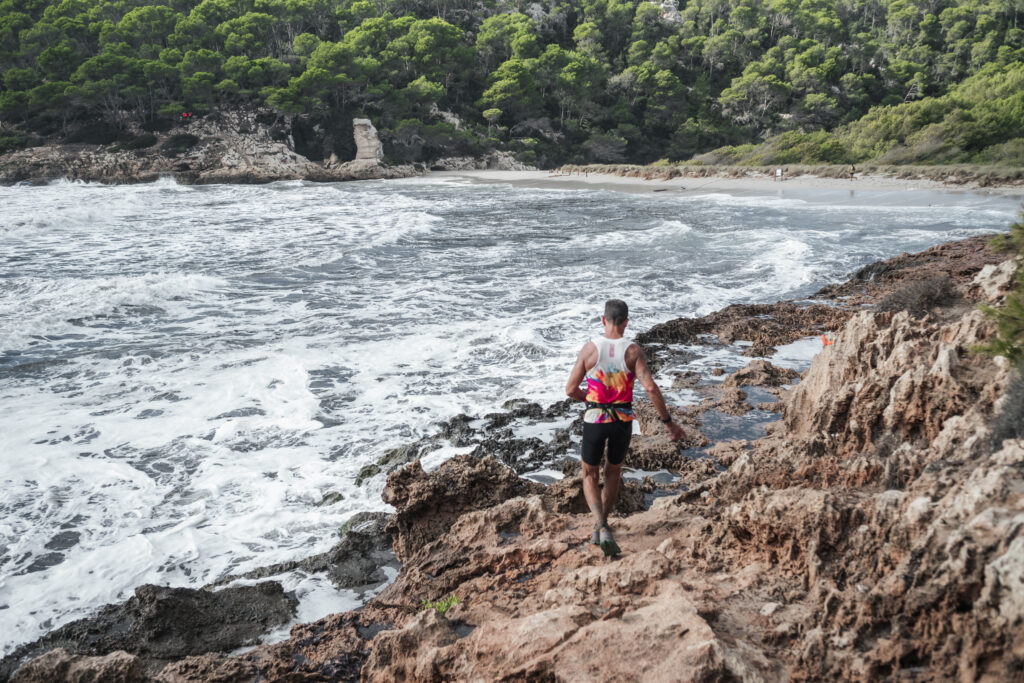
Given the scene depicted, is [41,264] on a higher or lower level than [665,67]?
lower

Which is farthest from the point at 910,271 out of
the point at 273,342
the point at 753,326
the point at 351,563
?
the point at 351,563

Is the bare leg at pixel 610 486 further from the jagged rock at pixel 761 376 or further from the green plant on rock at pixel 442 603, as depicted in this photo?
the jagged rock at pixel 761 376

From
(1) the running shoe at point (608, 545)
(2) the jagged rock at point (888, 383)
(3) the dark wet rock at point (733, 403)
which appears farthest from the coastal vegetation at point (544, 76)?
(1) the running shoe at point (608, 545)

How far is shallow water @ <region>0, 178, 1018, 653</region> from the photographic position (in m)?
5.64

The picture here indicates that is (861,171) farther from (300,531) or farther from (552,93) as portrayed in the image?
(300,531)

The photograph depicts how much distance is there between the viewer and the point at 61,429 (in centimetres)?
759

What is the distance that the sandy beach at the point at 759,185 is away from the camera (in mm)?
32875

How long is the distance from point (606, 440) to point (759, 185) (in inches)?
1502

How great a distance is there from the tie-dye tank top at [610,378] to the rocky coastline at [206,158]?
165 ft

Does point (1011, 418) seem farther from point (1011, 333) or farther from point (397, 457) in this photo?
point (397, 457)

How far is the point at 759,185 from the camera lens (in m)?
38.7

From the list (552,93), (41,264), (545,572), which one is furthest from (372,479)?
(552,93)

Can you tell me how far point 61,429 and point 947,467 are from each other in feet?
28.0

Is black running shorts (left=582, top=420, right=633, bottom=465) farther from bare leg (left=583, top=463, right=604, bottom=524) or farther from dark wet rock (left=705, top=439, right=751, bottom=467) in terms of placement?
dark wet rock (left=705, top=439, right=751, bottom=467)
